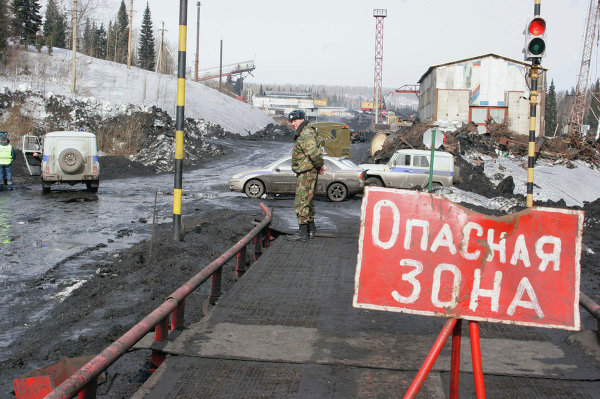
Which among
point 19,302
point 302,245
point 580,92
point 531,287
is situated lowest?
point 19,302

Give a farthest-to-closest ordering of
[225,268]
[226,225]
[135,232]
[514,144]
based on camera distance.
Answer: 1. [514,144]
2. [135,232]
3. [226,225]
4. [225,268]

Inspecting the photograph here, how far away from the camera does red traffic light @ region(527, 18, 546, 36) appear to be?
12.0 meters

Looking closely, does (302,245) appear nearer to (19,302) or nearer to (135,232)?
(19,302)

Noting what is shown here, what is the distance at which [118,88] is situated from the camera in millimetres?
58375

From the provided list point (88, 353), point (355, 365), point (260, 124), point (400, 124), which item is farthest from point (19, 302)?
point (260, 124)

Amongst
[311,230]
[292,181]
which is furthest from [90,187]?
[311,230]

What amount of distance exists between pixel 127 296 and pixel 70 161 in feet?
45.6

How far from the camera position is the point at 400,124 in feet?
180

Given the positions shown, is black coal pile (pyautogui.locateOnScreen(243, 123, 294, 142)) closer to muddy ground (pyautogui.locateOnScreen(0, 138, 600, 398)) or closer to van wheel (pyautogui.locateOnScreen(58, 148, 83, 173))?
van wheel (pyautogui.locateOnScreen(58, 148, 83, 173))

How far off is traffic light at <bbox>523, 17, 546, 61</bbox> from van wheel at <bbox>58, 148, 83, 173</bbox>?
1479cm

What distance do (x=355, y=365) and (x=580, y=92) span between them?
9054 cm

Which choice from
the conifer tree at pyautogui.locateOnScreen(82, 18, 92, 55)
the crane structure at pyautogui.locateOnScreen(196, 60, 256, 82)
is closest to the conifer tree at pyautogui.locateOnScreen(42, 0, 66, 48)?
the conifer tree at pyautogui.locateOnScreen(82, 18, 92, 55)

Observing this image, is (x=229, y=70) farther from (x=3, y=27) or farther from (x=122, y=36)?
(x=3, y=27)

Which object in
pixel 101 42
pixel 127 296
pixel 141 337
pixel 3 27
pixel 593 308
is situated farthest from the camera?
pixel 101 42
